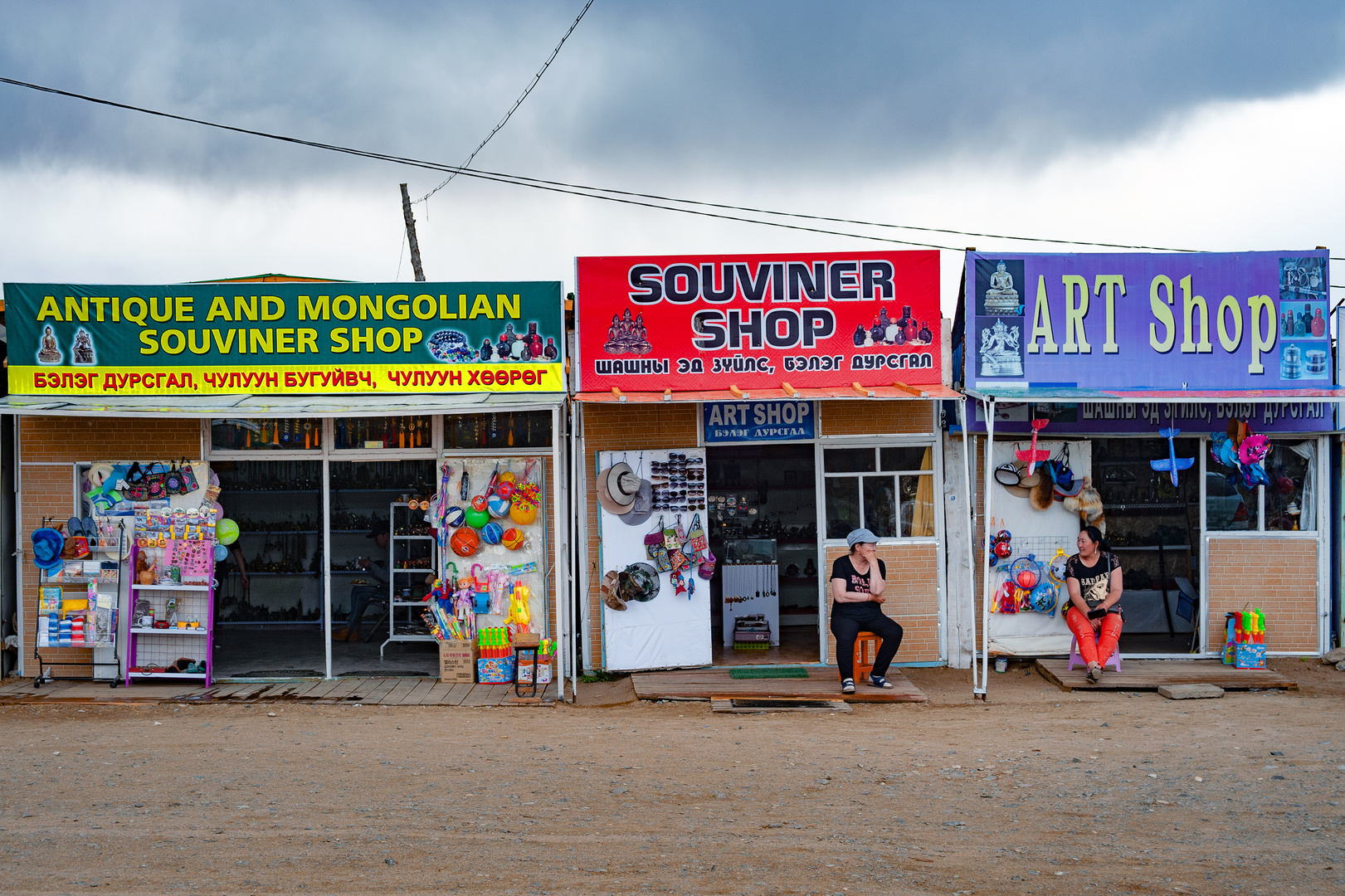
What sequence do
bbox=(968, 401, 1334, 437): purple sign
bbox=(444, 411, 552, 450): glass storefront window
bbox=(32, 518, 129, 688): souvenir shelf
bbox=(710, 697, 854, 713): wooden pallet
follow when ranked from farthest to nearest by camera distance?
bbox=(968, 401, 1334, 437): purple sign, bbox=(444, 411, 552, 450): glass storefront window, bbox=(32, 518, 129, 688): souvenir shelf, bbox=(710, 697, 854, 713): wooden pallet

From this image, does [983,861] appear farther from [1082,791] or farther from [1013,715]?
[1013,715]

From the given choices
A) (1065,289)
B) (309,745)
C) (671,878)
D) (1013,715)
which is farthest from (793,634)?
(671,878)

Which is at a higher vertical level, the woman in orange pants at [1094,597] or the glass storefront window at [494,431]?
the glass storefront window at [494,431]

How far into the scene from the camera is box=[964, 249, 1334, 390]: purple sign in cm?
979

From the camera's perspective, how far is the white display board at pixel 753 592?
11.0 m

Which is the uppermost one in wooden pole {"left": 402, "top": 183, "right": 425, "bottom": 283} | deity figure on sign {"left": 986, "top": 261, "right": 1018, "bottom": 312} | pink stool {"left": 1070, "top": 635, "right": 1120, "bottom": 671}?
wooden pole {"left": 402, "top": 183, "right": 425, "bottom": 283}

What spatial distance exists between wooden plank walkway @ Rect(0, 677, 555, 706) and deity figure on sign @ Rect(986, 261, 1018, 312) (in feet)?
20.0

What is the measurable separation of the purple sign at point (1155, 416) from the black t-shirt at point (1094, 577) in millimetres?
1412

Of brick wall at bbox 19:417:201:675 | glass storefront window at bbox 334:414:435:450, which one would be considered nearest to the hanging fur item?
glass storefront window at bbox 334:414:435:450

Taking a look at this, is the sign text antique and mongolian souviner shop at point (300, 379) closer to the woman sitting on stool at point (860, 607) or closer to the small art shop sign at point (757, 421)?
the small art shop sign at point (757, 421)

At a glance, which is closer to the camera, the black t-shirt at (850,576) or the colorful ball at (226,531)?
the black t-shirt at (850,576)

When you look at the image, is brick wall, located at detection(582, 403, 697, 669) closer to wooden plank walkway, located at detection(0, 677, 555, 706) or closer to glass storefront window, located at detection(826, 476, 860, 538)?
wooden plank walkway, located at detection(0, 677, 555, 706)

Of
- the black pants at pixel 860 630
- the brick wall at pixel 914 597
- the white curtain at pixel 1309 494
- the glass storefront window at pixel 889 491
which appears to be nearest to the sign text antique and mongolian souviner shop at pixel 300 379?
the black pants at pixel 860 630

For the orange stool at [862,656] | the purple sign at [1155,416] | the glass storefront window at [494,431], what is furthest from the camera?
the purple sign at [1155,416]
